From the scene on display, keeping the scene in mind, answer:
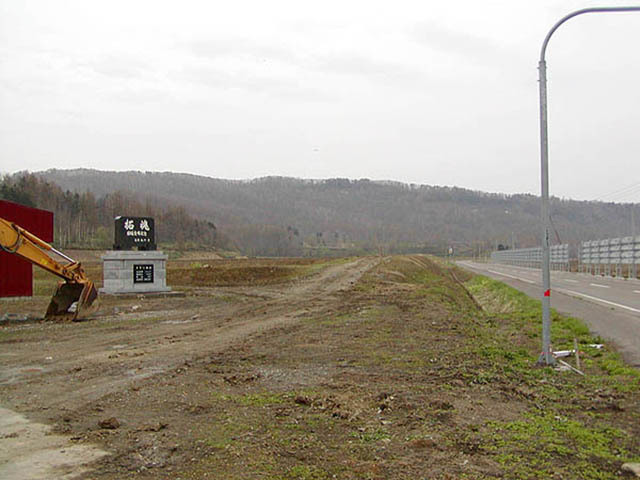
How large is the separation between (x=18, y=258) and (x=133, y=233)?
6.56 metres

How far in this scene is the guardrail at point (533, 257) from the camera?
55.6 metres

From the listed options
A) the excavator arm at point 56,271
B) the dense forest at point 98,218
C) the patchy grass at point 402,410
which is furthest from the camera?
the dense forest at point 98,218

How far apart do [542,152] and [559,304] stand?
12.6 meters

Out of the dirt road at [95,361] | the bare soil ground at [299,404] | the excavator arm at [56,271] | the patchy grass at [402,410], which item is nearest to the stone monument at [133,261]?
the dirt road at [95,361]

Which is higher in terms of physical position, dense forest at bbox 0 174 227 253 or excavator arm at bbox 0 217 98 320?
dense forest at bbox 0 174 227 253

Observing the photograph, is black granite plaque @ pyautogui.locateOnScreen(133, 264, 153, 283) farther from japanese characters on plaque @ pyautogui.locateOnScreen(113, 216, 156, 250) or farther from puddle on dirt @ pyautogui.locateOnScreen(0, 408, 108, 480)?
puddle on dirt @ pyautogui.locateOnScreen(0, 408, 108, 480)

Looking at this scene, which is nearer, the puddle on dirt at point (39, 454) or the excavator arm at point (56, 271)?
the puddle on dirt at point (39, 454)

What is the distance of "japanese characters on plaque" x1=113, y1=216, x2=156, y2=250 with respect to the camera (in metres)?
28.6

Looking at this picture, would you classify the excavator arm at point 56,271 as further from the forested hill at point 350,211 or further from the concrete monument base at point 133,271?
the forested hill at point 350,211

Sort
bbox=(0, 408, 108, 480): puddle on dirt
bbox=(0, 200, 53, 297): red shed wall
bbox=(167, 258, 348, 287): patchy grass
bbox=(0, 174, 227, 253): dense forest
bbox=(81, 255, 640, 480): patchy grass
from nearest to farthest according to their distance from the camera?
bbox=(0, 408, 108, 480): puddle on dirt, bbox=(81, 255, 640, 480): patchy grass, bbox=(0, 200, 53, 297): red shed wall, bbox=(167, 258, 348, 287): patchy grass, bbox=(0, 174, 227, 253): dense forest

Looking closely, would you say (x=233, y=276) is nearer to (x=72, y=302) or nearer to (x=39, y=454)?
(x=72, y=302)

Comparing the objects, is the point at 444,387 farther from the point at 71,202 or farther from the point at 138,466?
the point at 71,202

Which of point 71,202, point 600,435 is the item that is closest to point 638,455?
point 600,435

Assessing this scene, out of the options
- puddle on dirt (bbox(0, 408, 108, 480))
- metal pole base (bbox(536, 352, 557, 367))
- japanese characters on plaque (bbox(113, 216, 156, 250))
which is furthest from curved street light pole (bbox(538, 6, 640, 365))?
japanese characters on plaque (bbox(113, 216, 156, 250))
